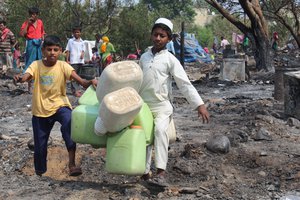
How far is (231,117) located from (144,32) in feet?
70.2

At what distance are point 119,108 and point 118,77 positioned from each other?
12.5 inches

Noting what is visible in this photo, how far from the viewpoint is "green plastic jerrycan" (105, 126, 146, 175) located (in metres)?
3.73

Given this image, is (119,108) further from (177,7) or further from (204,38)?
(177,7)

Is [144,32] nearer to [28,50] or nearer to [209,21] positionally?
[28,50]

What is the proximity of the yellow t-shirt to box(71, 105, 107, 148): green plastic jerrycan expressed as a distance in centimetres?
43

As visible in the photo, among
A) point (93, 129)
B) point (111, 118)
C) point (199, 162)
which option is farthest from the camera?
point (199, 162)

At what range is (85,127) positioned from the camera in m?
3.92

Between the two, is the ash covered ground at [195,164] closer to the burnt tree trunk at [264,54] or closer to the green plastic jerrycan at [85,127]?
the green plastic jerrycan at [85,127]

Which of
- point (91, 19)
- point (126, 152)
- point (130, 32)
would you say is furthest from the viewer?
point (130, 32)

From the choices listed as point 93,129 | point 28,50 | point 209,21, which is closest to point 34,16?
point 28,50

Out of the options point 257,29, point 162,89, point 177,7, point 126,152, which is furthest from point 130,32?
point 177,7

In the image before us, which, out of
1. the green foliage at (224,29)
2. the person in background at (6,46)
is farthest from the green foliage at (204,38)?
the person in background at (6,46)

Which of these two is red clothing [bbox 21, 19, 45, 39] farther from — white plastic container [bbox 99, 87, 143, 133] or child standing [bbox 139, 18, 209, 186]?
white plastic container [bbox 99, 87, 143, 133]

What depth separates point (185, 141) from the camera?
6004 millimetres
